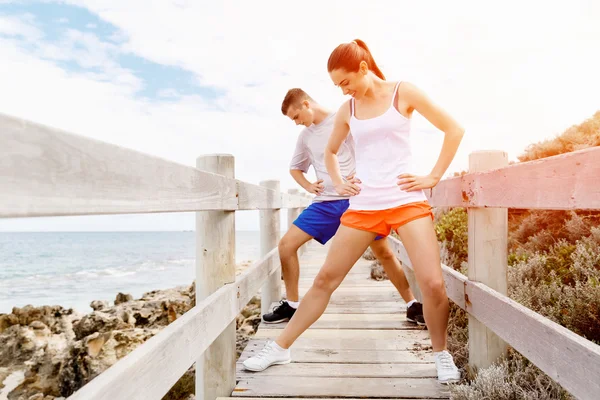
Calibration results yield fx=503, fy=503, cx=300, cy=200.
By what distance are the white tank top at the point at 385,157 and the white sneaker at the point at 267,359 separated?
1211 millimetres

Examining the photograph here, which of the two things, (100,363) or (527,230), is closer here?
(100,363)

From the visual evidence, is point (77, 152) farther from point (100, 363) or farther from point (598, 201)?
point (100, 363)

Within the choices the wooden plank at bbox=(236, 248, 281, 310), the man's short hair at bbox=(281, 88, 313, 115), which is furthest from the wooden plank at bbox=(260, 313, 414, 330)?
the man's short hair at bbox=(281, 88, 313, 115)

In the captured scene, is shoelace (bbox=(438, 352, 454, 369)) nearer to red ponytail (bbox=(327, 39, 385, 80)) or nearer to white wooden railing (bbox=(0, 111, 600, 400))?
white wooden railing (bbox=(0, 111, 600, 400))

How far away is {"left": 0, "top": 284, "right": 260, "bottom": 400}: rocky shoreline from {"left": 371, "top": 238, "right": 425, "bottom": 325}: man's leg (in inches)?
68.2

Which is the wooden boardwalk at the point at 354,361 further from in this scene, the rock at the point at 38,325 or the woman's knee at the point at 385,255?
the rock at the point at 38,325

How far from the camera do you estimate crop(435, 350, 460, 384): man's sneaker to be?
3043mm

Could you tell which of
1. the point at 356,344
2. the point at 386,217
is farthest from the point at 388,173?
the point at 356,344

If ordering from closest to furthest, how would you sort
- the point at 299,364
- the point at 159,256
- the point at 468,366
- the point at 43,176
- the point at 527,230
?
the point at 43,176 < the point at 468,366 < the point at 299,364 < the point at 527,230 < the point at 159,256

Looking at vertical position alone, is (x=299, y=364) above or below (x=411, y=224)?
below

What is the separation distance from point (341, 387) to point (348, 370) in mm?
305

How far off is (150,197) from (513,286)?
3.91 metres

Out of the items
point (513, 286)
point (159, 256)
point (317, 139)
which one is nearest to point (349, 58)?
point (317, 139)

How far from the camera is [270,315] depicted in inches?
179
